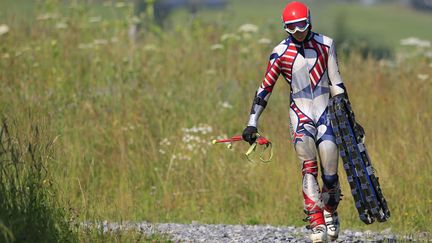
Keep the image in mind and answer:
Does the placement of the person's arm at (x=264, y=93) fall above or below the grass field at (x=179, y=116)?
above

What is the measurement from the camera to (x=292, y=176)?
40.4 ft

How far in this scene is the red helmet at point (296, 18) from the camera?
29.3 ft

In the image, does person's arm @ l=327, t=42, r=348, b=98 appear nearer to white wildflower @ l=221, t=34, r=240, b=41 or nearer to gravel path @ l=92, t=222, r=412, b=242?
gravel path @ l=92, t=222, r=412, b=242

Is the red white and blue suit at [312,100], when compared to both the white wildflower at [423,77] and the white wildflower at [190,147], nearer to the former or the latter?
the white wildflower at [190,147]

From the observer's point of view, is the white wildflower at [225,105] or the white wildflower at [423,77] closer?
the white wildflower at [225,105]

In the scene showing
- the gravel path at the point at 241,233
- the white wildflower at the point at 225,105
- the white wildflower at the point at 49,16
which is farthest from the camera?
the white wildflower at the point at 49,16

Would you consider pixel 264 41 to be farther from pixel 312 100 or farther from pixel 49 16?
pixel 312 100

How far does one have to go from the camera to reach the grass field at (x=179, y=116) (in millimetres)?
11891

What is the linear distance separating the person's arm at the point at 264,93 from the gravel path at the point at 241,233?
1055 millimetres

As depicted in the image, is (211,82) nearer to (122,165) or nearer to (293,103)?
(122,165)

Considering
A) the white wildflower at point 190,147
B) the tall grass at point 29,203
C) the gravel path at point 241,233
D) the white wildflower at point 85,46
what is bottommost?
the white wildflower at point 190,147

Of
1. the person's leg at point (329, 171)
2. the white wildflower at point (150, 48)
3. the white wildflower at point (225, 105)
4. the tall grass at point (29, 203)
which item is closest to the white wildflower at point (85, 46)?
the white wildflower at point (150, 48)

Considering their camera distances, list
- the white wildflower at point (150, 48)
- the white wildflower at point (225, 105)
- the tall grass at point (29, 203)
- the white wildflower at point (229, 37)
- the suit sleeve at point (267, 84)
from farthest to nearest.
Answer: the white wildflower at point (150, 48) < the white wildflower at point (229, 37) < the white wildflower at point (225, 105) < the suit sleeve at point (267, 84) < the tall grass at point (29, 203)

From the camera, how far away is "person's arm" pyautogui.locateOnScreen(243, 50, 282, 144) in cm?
912
